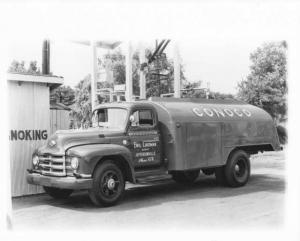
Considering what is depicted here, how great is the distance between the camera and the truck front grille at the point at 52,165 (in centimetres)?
856

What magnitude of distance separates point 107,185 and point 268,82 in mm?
7490

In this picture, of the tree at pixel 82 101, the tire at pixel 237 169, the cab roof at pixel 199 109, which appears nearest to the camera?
the cab roof at pixel 199 109

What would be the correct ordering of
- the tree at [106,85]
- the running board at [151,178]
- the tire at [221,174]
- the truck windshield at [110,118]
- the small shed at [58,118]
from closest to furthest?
1. the running board at [151,178]
2. the truck windshield at [110,118]
3. the small shed at [58,118]
4. the tire at [221,174]
5. the tree at [106,85]

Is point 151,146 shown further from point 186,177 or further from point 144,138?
point 186,177

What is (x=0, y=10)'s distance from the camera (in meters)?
5.87

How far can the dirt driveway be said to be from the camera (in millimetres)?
7465

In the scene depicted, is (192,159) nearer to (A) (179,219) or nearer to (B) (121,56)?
(A) (179,219)

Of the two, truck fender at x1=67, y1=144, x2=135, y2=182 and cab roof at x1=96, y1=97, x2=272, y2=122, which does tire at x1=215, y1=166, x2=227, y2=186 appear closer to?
cab roof at x1=96, y1=97, x2=272, y2=122

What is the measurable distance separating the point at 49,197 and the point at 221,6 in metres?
5.90

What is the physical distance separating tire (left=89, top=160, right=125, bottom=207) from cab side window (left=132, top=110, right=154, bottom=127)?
1.32m

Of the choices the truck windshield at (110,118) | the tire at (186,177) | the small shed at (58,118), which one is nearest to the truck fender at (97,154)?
the truck windshield at (110,118)

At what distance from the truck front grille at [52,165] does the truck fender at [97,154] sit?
288 mm

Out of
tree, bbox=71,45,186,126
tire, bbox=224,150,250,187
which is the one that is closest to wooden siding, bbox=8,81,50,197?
tire, bbox=224,150,250,187

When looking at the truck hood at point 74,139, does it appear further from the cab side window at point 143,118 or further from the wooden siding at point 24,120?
the wooden siding at point 24,120
